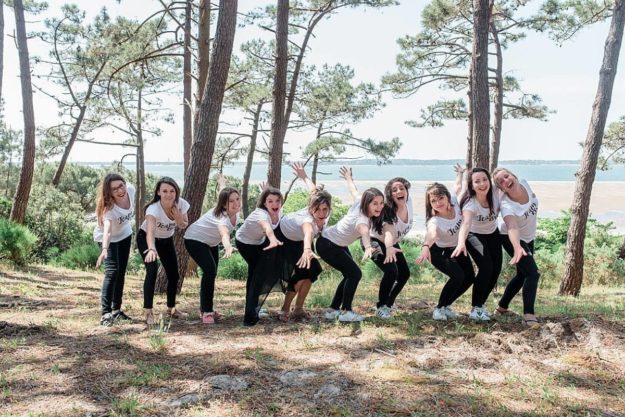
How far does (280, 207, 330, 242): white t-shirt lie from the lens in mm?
5719

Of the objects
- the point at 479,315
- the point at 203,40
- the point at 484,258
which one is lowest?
the point at 479,315

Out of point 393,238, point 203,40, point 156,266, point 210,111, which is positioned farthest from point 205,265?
point 203,40

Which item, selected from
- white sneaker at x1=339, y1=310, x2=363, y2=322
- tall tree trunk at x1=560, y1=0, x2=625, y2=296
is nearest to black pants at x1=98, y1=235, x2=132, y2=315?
white sneaker at x1=339, y1=310, x2=363, y2=322

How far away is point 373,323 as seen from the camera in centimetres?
580

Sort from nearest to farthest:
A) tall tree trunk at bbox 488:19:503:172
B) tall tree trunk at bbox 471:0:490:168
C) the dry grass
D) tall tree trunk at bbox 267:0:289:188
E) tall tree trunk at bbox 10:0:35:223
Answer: the dry grass → tall tree trunk at bbox 471:0:490:168 → tall tree trunk at bbox 267:0:289:188 → tall tree trunk at bbox 10:0:35:223 → tall tree trunk at bbox 488:19:503:172

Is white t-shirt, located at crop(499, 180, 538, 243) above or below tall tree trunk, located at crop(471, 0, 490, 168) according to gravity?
below

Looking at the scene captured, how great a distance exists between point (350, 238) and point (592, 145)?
728 cm

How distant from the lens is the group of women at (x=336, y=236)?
5656mm

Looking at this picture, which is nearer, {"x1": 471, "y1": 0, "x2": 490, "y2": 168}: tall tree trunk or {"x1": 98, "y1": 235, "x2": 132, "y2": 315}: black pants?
{"x1": 98, "y1": 235, "x2": 132, "y2": 315}: black pants

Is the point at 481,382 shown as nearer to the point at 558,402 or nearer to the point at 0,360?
the point at 558,402

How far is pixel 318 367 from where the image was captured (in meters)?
4.45

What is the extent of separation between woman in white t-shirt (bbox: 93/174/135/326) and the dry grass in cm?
36

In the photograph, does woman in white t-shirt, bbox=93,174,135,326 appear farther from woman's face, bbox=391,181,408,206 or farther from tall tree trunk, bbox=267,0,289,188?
tall tree trunk, bbox=267,0,289,188

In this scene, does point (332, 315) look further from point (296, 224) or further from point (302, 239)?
point (296, 224)
